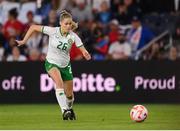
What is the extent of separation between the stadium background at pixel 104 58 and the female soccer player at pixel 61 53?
7.59 ft

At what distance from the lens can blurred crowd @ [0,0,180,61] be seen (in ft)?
72.9

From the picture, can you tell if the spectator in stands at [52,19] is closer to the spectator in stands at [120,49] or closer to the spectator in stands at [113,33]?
the spectator in stands at [113,33]

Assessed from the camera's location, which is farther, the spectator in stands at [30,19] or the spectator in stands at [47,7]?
the spectator in stands at [47,7]

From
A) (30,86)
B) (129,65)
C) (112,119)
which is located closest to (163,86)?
(129,65)

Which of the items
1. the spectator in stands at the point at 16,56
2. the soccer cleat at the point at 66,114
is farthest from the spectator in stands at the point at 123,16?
the soccer cleat at the point at 66,114

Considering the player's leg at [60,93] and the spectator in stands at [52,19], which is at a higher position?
the spectator in stands at [52,19]

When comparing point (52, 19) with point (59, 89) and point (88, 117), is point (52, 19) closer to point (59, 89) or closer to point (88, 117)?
point (88, 117)

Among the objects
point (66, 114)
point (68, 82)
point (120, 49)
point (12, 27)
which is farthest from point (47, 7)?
point (66, 114)

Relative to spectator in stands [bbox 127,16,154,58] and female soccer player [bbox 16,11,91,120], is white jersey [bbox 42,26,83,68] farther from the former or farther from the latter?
spectator in stands [bbox 127,16,154,58]

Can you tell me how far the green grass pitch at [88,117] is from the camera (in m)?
13.5

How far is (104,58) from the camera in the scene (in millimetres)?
22297

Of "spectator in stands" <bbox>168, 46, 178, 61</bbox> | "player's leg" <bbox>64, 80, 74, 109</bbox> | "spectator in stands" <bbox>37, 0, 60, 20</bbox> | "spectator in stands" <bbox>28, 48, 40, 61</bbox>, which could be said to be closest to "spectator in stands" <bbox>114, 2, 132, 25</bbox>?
"spectator in stands" <bbox>168, 46, 178, 61</bbox>

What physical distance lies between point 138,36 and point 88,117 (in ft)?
22.0

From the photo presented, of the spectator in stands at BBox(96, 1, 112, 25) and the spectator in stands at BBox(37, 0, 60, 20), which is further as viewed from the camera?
the spectator in stands at BBox(37, 0, 60, 20)
